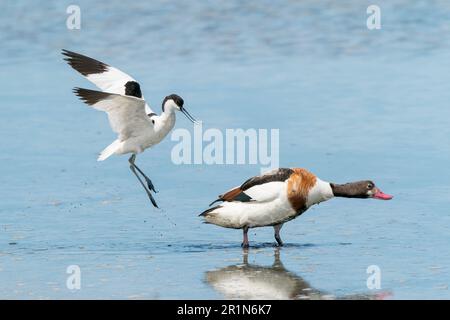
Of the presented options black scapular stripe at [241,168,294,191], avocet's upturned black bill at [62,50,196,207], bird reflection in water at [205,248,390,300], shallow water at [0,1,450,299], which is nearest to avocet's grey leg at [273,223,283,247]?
shallow water at [0,1,450,299]

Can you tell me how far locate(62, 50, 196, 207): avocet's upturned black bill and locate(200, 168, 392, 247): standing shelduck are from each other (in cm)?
112

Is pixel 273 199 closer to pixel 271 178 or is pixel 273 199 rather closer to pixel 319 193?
pixel 271 178

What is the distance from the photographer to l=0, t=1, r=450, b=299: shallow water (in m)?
12.2

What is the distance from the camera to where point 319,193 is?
531 inches

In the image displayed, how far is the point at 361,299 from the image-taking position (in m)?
11.0

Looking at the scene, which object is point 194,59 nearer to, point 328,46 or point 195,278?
point 328,46

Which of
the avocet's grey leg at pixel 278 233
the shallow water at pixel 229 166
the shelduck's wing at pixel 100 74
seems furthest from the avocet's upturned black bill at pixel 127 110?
the avocet's grey leg at pixel 278 233

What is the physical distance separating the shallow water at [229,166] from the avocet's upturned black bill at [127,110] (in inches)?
26.2

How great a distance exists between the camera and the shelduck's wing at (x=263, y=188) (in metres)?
13.4

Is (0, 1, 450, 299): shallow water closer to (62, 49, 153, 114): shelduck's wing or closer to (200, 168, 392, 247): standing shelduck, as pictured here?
(200, 168, 392, 247): standing shelduck

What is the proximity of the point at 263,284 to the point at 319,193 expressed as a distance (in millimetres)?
1993

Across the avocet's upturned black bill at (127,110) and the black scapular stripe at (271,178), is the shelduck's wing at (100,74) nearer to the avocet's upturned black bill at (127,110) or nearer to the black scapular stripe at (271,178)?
the avocet's upturned black bill at (127,110)
